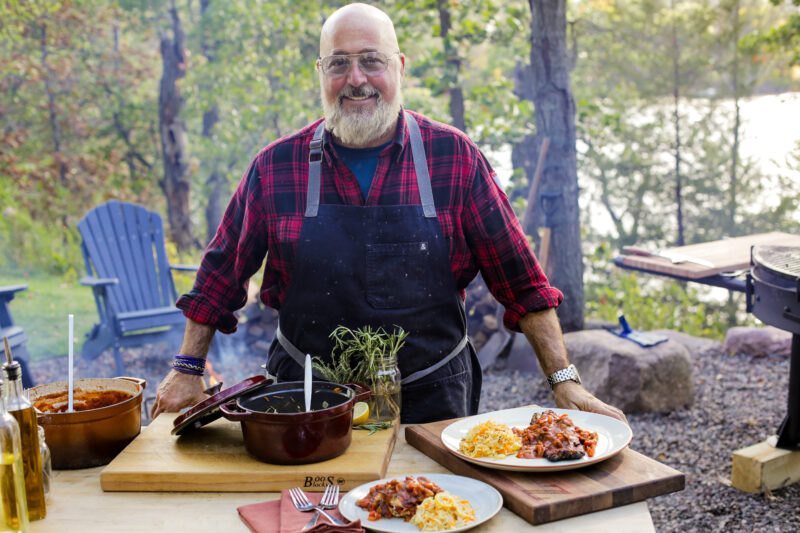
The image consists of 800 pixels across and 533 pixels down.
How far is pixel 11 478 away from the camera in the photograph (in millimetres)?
1417

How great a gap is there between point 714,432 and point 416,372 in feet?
10.3

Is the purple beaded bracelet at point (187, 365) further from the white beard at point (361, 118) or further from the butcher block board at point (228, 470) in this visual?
the white beard at point (361, 118)

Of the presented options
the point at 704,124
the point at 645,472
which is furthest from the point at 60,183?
the point at 645,472

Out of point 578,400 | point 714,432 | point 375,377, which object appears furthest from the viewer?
point 714,432

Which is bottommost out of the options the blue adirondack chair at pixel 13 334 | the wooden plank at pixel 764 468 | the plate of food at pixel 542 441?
the wooden plank at pixel 764 468

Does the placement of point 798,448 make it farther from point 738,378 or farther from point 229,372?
point 229,372

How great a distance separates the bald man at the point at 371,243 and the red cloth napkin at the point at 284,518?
0.79 metres

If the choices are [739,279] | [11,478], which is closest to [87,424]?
[11,478]

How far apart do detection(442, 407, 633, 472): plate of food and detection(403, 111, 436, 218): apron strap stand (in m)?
0.78

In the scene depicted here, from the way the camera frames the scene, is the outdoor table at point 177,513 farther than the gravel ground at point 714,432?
No

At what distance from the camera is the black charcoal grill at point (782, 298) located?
9.86 feet

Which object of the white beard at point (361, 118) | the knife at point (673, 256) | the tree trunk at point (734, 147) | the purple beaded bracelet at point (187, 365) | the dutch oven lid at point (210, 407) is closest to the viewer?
the dutch oven lid at point (210, 407)

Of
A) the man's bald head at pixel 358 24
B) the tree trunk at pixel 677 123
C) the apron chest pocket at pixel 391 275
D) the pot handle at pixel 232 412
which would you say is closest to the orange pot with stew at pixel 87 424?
the pot handle at pixel 232 412

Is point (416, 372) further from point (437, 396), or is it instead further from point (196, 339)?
point (196, 339)
